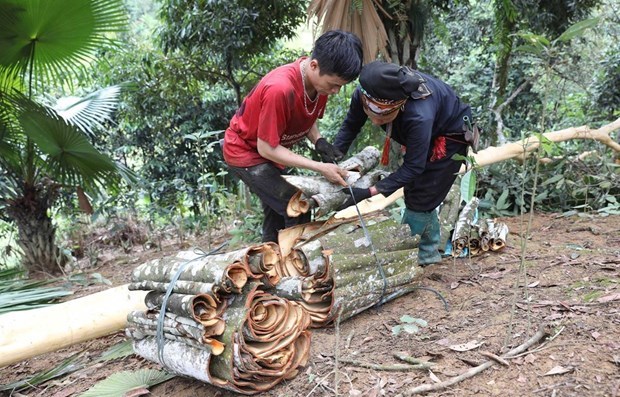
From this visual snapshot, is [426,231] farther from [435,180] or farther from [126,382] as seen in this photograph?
[126,382]

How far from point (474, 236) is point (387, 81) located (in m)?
1.62

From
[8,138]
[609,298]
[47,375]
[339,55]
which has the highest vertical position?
[8,138]

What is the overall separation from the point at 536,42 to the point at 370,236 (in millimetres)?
1362

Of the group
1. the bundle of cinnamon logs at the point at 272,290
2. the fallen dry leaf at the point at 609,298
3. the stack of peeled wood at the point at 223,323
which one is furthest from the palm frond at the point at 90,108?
the fallen dry leaf at the point at 609,298

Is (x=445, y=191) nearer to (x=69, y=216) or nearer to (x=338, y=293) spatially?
(x=338, y=293)

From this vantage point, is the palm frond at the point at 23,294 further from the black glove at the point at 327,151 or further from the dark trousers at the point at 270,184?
the black glove at the point at 327,151

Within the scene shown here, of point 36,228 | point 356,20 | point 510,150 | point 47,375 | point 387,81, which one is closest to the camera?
point 387,81

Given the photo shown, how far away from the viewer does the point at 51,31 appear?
13.9ft

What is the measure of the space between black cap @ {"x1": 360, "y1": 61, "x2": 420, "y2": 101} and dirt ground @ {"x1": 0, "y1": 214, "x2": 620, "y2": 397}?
1.09 metres

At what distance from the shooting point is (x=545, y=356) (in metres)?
2.12

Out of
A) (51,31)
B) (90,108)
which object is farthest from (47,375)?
(90,108)

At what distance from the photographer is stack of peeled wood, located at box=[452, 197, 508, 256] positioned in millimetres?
3768

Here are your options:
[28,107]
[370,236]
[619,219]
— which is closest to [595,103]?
[619,219]

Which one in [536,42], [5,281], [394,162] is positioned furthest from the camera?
[394,162]
